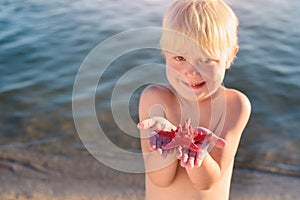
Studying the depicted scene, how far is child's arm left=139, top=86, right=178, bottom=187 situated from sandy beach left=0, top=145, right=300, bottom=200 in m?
1.20

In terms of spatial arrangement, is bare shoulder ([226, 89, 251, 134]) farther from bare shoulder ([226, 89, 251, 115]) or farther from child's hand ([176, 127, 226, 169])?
child's hand ([176, 127, 226, 169])

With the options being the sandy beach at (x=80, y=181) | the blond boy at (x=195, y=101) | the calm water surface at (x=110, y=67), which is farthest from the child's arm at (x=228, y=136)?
the calm water surface at (x=110, y=67)

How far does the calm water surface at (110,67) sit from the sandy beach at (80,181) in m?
0.14

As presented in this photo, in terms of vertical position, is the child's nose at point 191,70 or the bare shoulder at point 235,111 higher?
the child's nose at point 191,70

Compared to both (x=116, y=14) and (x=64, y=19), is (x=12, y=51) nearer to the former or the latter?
(x=64, y=19)

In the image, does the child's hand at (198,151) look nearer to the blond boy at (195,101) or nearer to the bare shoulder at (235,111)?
the blond boy at (195,101)

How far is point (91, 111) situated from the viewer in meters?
3.50

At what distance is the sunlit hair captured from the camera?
1.45 metres

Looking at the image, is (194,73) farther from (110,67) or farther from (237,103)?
(110,67)

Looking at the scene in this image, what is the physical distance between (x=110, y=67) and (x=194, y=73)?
254 centimetres

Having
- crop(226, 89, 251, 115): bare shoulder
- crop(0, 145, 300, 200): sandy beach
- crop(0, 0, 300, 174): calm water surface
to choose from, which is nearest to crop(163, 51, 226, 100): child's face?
crop(226, 89, 251, 115): bare shoulder

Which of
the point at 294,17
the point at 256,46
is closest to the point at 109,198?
the point at 256,46

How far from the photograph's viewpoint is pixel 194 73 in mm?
1499

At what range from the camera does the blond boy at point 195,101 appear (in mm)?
1452
